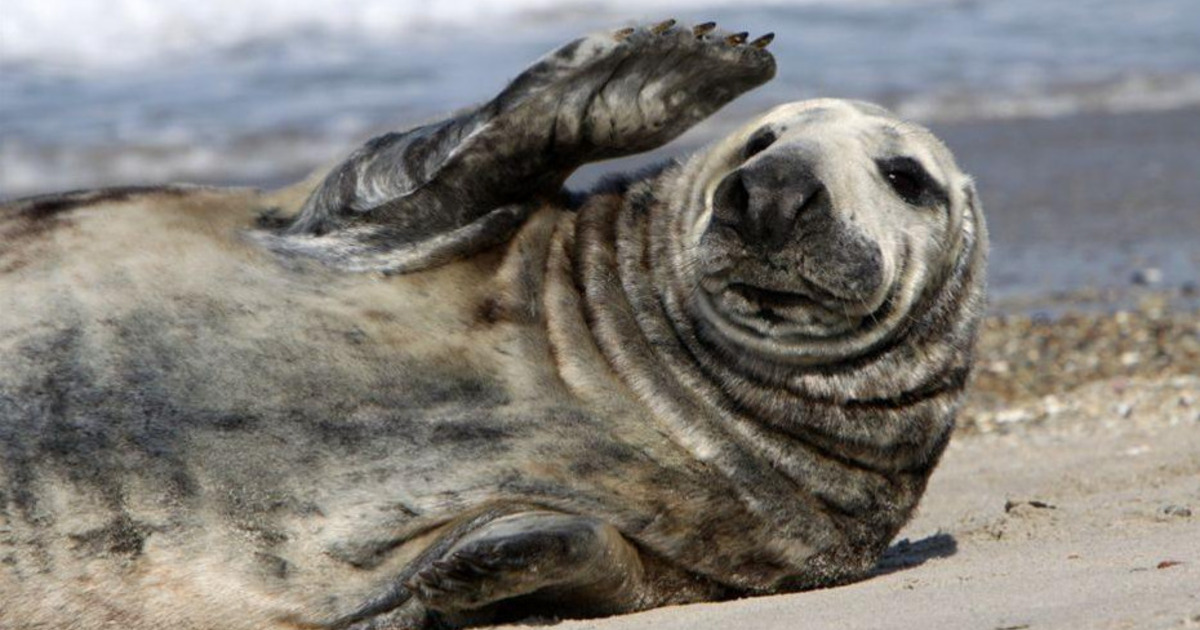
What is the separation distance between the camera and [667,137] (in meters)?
4.72

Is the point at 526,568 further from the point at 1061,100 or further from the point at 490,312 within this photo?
the point at 1061,100

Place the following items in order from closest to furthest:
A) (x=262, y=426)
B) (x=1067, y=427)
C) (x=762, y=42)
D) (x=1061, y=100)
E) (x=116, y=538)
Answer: (x=116, y=538) → (x=262, y=426) → (x=762, y=42) → (x=1067, y=427) → (x=1061, y=100)

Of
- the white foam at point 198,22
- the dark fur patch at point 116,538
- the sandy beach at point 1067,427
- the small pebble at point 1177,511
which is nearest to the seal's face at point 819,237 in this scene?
the sandy beach at point 1067,427

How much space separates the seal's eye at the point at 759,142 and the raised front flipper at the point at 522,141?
243mm

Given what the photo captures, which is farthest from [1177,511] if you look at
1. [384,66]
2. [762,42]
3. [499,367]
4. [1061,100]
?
[384,66]

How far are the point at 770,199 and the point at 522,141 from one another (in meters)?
0.73

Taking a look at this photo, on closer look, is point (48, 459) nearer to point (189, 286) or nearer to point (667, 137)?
point (189, 286)

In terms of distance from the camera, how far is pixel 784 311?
413cm

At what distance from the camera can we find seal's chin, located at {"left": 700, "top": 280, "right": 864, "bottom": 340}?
4113 millimetres

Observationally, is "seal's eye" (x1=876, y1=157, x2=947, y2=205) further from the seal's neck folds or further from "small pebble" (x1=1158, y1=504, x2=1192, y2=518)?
"small pebble" (x1=1158, y1=504, x2=1192, y2=518)

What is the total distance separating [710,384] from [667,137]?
74cm

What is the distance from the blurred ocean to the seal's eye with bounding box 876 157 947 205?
25.4ft

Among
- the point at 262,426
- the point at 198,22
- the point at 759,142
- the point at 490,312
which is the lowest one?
the point at 262,426

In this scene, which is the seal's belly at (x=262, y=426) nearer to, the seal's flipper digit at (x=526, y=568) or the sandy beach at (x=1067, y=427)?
the seal's flipper digit at (x=526, y=568)
